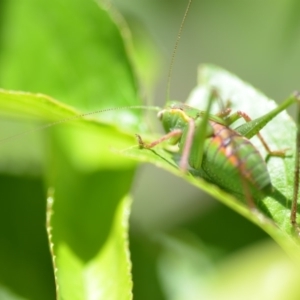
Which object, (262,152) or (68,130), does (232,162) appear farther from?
(68,130)

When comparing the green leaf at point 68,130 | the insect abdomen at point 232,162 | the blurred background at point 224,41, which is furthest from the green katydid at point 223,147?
the blurred background at point 224,41

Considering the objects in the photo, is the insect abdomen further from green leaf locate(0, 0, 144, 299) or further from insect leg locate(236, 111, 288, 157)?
green leaf locate(0, 0, 144, 299)

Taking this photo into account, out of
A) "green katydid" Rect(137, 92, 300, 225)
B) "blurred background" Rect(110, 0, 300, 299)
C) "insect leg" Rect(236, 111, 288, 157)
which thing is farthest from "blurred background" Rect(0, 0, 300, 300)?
"insect leg" Rect(236, 111, 288, 157)

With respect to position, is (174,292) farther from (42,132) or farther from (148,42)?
(148,42)

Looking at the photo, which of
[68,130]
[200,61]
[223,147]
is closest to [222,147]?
[223,147]

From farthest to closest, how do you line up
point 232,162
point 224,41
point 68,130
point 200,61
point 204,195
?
point 200,61 < point 224,41 < point 204,195 < point 68,130 < point 232,162

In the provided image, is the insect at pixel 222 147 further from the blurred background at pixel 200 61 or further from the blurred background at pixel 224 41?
the blurred background at pixel 224 41

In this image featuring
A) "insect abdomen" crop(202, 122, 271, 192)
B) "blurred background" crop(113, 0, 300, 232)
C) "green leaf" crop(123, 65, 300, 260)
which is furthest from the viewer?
"blurred background" crop(113, 0, 300, 232)
